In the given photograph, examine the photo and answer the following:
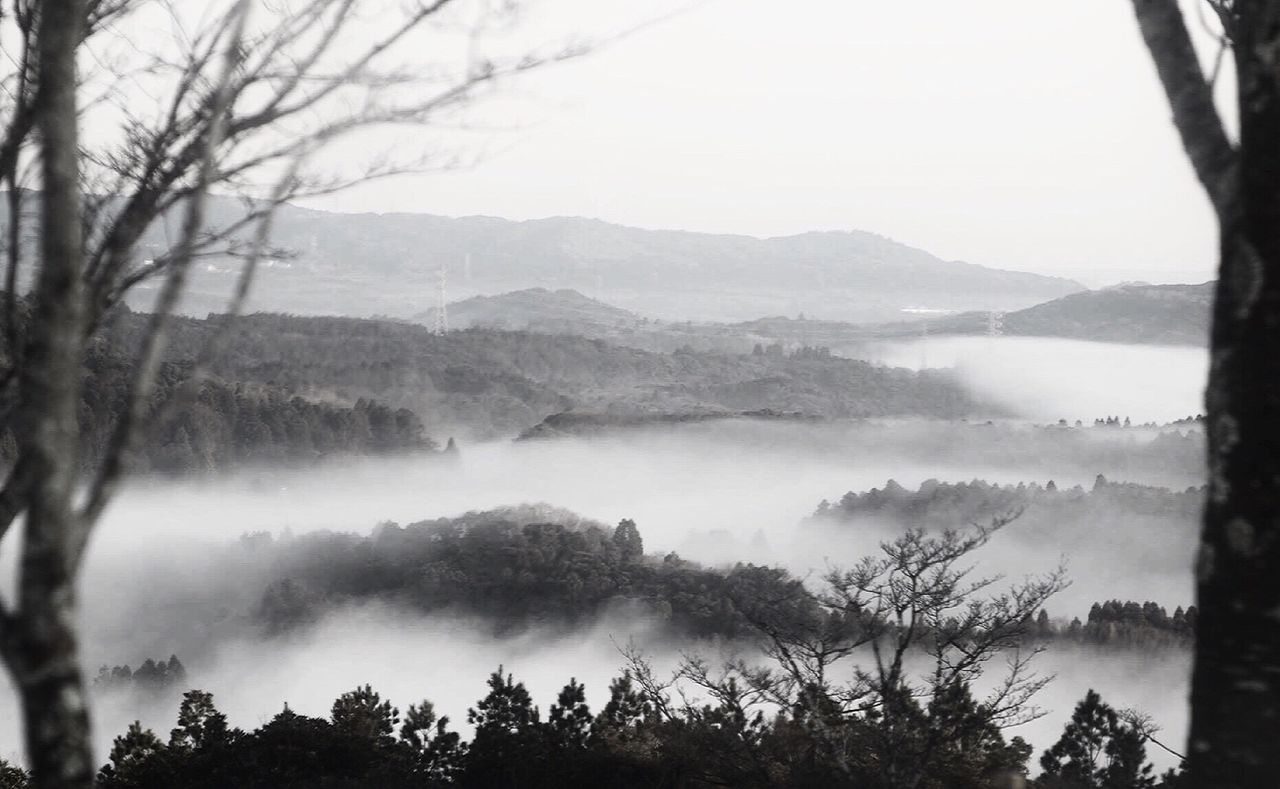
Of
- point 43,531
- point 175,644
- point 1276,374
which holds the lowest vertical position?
point 175,644

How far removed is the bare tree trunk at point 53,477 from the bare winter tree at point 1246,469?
8.13ft

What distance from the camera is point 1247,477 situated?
233 centimetres

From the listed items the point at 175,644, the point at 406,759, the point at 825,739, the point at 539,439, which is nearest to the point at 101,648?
the point at 175,644

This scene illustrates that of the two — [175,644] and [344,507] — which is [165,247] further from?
[344,507]

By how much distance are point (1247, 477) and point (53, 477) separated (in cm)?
258

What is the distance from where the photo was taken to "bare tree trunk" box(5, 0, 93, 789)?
6.66ft

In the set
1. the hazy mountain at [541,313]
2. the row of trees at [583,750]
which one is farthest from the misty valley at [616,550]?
the hazy mountain at [541,313]

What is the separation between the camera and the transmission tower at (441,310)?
509ft

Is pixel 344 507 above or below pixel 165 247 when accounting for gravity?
below

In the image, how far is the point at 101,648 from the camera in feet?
298

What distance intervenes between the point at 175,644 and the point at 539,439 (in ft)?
209

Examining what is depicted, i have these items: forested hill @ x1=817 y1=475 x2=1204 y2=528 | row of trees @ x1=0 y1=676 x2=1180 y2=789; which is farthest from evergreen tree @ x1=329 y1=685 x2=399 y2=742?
forested hill @ x1=817 y1=475 x2=1204 y2=528

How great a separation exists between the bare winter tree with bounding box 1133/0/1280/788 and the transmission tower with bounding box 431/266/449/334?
153 meters

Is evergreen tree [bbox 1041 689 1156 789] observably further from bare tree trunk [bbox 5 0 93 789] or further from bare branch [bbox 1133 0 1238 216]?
bare tree trunk [bbox 5 0 93 789]
